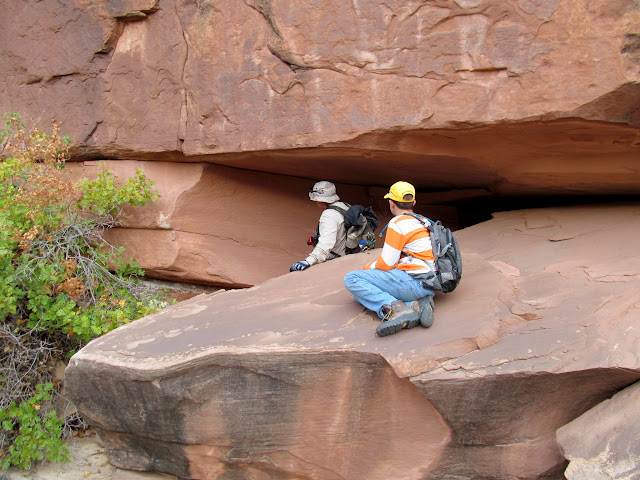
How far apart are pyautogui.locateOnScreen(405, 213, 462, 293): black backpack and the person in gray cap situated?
152 cm

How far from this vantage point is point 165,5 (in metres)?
4.72

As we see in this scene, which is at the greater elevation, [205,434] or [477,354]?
[477,354]

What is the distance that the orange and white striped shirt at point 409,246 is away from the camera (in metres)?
3.13

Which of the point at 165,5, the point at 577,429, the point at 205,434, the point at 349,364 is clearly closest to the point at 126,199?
the point at 165,5

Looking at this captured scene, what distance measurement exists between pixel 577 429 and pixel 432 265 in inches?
42.4

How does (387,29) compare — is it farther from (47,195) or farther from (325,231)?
(47,195)

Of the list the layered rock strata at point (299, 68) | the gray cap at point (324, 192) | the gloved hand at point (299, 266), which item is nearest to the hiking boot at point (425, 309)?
the layered rock strata at point (299, 68)

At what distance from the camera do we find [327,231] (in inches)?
182

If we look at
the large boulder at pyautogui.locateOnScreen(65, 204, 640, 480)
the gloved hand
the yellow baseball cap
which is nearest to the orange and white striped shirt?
the yellow baseball cap

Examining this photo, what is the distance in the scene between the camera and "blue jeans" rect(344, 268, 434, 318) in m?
3.09

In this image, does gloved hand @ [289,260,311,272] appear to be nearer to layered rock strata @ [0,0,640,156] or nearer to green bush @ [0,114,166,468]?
layered rock strata @ [0,0,640,156]

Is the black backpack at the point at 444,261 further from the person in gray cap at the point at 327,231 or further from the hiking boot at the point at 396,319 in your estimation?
the person in gray cap at the point at 327,231

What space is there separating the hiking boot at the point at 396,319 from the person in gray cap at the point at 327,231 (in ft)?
4.89

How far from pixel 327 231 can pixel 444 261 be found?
5.44 feet
